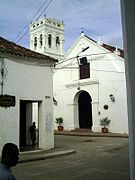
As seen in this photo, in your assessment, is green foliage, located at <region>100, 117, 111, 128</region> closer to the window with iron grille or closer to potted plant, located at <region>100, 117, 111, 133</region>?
potted plant, located at <region>100, 117, 111, 133</region>

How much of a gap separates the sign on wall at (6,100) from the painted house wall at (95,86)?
12.8 meters

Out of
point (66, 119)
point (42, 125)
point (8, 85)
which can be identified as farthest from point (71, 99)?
point (8, 85)

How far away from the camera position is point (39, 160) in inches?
446

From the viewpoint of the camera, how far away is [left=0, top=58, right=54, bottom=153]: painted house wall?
12.2 m

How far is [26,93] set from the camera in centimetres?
1319

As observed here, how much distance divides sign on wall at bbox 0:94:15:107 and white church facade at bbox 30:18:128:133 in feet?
42.1

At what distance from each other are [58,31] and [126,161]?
113ft

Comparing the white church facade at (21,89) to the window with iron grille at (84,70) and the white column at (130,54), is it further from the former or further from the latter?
the window with iron grille at (84,70)

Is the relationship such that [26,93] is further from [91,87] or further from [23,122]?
[91,87]

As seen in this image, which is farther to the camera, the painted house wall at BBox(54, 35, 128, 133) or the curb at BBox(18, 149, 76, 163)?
the painted house wall at BBox(54, 35, 128, 133)

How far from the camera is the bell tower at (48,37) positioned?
1598 inches

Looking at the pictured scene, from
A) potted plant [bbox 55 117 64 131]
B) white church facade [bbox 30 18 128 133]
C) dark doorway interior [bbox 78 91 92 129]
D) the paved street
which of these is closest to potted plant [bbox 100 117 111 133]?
white church facade [bbox 30 18 128 133]

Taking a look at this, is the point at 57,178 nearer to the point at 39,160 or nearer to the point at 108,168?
the point at 108,168

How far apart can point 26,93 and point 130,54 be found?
348 inches
